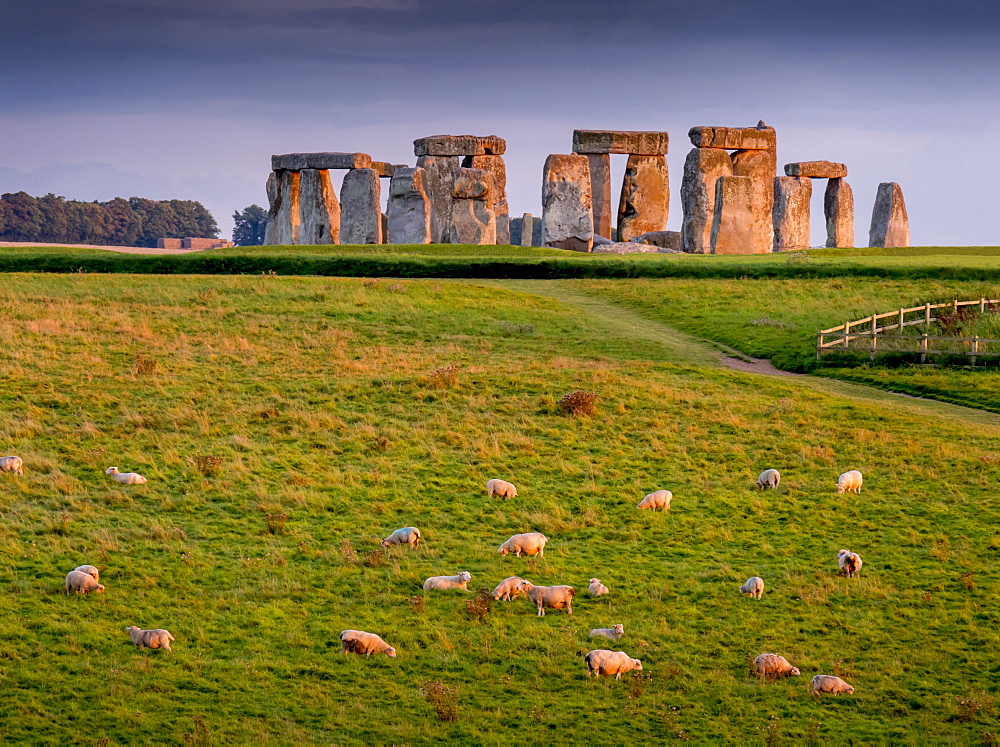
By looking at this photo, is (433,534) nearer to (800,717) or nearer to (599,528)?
(599,528)

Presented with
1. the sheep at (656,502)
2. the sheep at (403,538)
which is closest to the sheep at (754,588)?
the sheep at (656,502)

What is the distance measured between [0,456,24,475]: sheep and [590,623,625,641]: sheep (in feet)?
32.0

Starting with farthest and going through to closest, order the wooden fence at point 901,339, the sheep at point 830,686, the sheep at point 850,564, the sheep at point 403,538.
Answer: the wooden fence at point 901,339 < the sheep at point 403,538 < the sheep at point 850,564 < the sheep at point 830,686

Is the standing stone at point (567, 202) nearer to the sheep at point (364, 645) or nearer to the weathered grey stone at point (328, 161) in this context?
the weathered grey stone at point (328, 161)

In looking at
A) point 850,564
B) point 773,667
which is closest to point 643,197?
point 850,564

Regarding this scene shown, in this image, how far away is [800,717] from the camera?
11.4 m

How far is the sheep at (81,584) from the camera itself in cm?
1395

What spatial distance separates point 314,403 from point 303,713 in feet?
41.4

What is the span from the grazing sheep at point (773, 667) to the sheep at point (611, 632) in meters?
1.43

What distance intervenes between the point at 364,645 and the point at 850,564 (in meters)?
6.19

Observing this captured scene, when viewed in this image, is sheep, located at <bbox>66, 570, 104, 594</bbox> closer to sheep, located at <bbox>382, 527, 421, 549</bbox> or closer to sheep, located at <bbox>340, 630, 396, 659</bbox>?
sheep, located at <bbox>340, 630, 396, 659</bbox>

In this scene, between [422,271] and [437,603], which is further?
[422,271]

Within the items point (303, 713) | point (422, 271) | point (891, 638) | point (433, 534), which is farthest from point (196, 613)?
point (422, 271)

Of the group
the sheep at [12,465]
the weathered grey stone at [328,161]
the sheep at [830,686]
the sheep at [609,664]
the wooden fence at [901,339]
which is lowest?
the sheep at [830,686]
